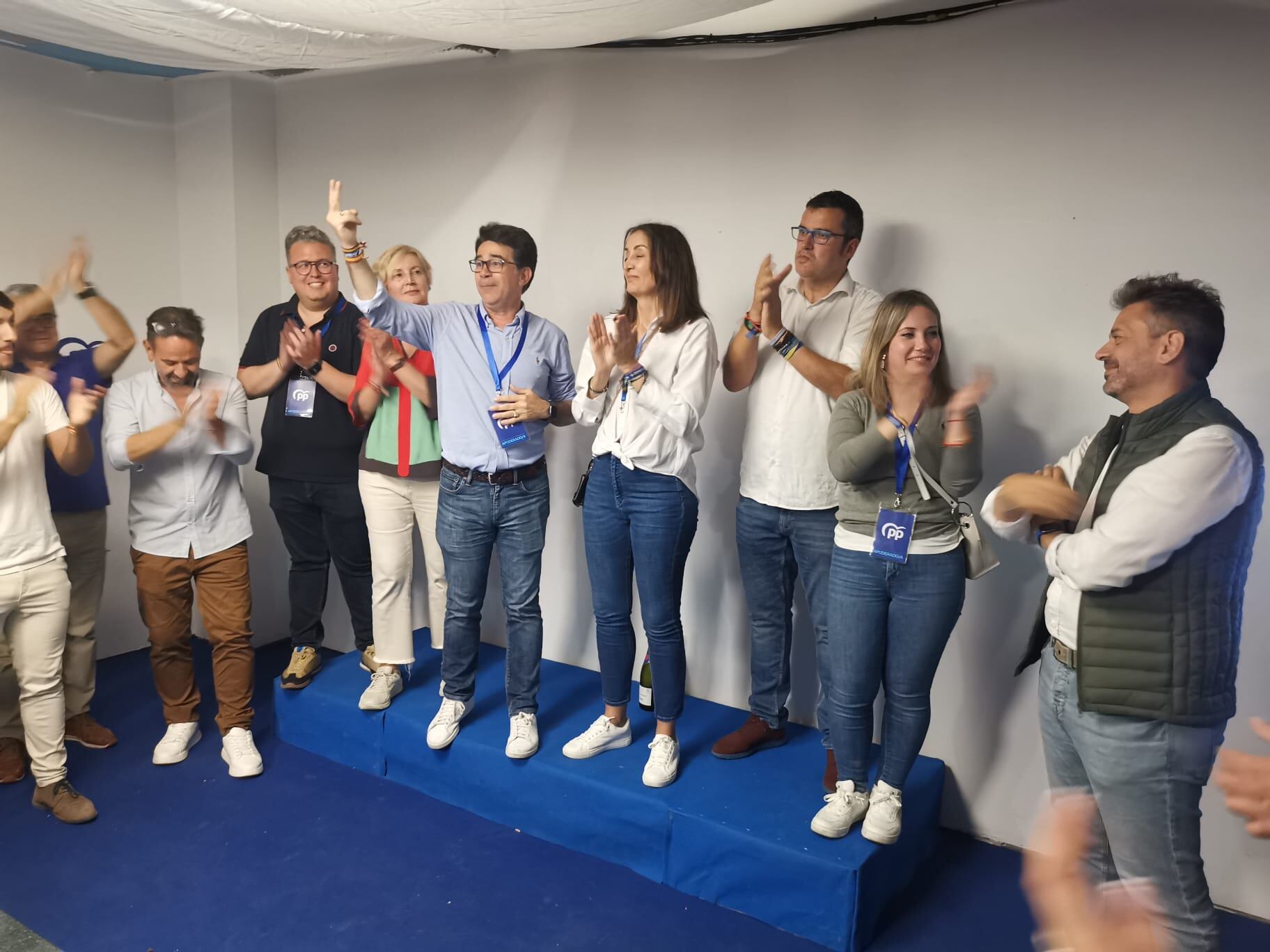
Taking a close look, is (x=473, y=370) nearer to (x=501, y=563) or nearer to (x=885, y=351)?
(x=501, y=563)

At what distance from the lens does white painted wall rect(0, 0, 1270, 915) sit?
8.29ft

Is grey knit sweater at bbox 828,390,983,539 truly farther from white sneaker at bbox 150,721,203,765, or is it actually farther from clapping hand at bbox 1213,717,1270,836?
white sneaker at bbox 150,721,203,765

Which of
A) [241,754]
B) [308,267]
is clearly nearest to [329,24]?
[308,267]

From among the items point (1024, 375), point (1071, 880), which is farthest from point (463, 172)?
point (1071, 880)

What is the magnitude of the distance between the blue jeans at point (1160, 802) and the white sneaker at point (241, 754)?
2.69m

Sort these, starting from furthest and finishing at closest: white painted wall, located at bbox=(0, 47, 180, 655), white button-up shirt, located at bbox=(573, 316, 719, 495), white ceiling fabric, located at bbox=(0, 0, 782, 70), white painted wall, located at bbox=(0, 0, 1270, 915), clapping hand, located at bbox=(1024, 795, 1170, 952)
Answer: white painted wall, located at bbox=(0, 47, 180, 655) → white button-up shirt, located at bbox=(573, 316, 719, 495) → white painted wall, located at bbox=(0, 0, 1270, 915) → white ceiling fabric, located at bbox=(0, 0, 782, 70) → clapping hand, located at bbox=(1024, 795, 1170, 952)

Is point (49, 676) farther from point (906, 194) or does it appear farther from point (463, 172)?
point (906, 194)

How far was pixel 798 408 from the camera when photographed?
272cm

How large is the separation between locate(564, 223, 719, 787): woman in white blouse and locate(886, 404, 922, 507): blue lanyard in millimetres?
575

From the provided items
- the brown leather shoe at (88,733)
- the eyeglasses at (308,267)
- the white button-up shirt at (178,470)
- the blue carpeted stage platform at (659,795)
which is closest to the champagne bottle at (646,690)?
the blue carpeted stage platform at (659,795)

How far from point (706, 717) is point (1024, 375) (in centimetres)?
154

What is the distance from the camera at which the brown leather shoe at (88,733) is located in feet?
11.3

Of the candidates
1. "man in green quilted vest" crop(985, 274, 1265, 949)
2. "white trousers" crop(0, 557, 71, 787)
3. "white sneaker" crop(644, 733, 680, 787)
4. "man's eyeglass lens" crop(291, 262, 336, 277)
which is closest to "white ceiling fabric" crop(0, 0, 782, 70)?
"man's eyeglass lens" crop(291, 262, 336, 277)

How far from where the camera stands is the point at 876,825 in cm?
244
